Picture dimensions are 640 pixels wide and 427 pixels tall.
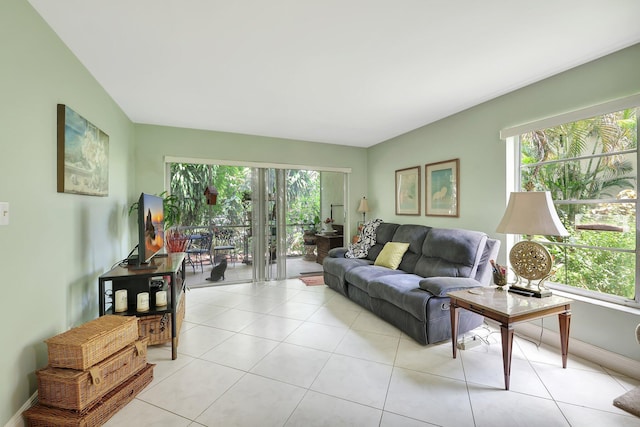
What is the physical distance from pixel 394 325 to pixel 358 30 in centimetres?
261

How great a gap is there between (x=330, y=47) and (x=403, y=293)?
2183mm

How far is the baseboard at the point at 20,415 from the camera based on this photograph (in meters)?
1.50

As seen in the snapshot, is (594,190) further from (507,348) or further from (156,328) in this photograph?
(156,328)

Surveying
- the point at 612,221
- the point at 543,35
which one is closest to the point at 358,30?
the point at 543,35

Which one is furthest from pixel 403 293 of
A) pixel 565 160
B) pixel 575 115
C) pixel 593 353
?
pixel 575 115

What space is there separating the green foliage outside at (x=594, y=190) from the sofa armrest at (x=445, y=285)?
850mm

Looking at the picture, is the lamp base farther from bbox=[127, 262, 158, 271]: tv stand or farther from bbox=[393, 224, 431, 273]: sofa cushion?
bbox=[127, 262, 158, 271]: tv stand

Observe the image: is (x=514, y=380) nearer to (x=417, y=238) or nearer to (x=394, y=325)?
(x=394, y=325)

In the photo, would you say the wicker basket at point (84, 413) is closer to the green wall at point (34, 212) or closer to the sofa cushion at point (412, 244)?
the green wall at point (34, 212)

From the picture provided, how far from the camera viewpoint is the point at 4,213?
1457mm

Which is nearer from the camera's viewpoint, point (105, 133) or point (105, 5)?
point (105, 5)

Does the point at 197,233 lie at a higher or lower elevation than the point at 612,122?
lower

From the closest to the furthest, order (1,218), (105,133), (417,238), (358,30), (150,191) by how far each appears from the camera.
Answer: (1,218)
(358,30)
(105,133)
(417,238)
(150,191)

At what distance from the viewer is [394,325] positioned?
9.61ft
